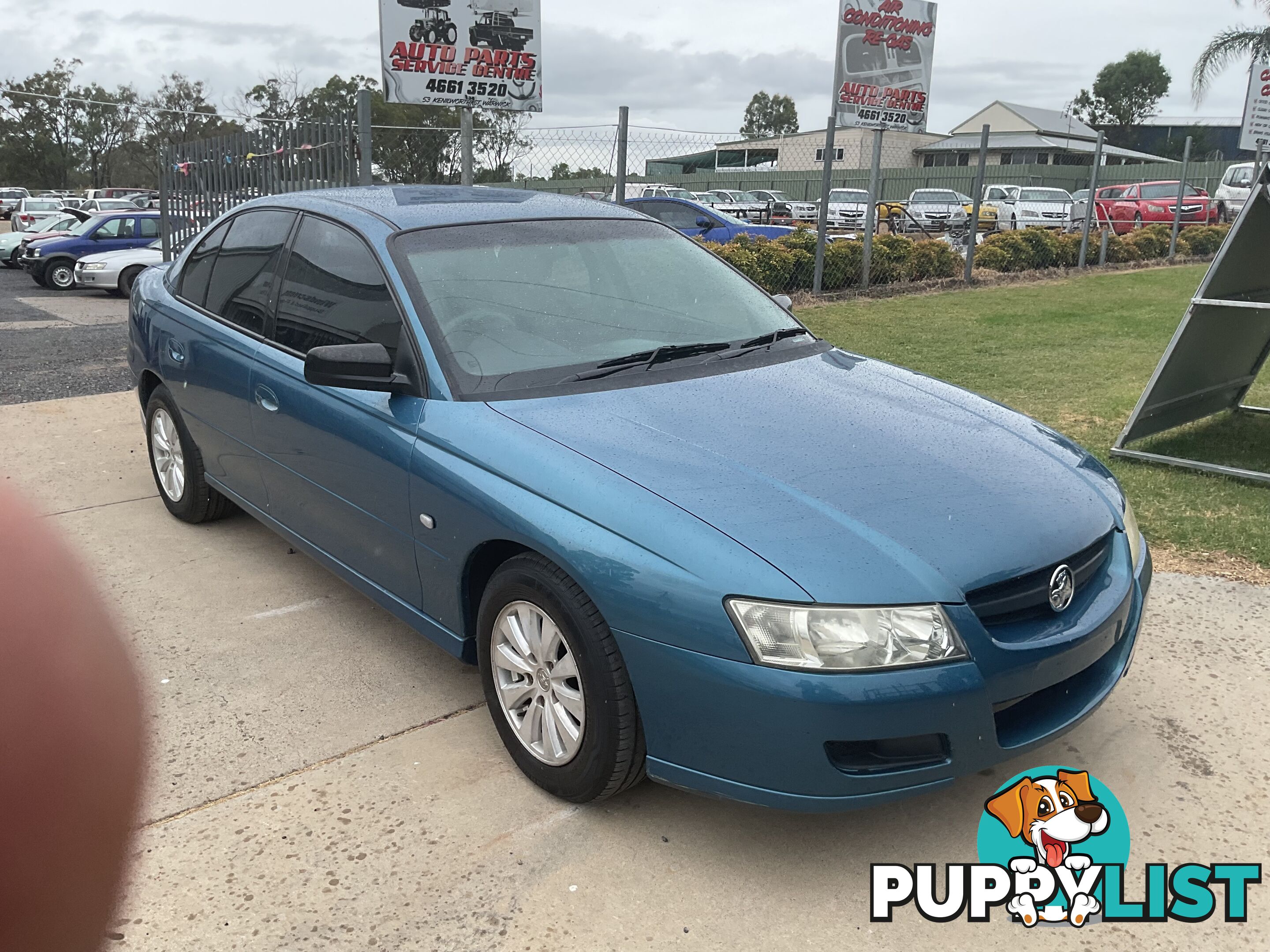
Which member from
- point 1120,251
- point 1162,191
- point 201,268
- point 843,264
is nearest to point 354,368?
point 201,268

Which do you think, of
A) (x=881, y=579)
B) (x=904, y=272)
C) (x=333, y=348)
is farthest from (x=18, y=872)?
(x=904, y=272)

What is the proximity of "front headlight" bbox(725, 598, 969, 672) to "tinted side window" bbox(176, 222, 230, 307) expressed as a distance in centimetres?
339

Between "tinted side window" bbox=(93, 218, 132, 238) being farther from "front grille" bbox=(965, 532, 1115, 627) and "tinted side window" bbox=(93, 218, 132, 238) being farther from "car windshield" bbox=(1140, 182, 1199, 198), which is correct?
"car windshield" bbox=(1140, 182, 1199, 198)

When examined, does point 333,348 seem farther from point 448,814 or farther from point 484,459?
point 448,814

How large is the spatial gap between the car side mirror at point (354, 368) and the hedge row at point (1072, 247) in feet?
46.4

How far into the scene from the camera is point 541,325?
3.50 metres

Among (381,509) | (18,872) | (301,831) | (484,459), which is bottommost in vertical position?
(301,831)

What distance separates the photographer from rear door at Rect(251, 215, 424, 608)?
130 inches

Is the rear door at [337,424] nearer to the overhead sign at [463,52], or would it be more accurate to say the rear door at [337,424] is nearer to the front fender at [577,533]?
the front fender at [577,533]

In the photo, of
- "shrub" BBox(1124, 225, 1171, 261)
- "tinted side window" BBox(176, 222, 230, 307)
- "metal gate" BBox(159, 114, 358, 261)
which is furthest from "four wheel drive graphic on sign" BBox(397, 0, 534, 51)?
"shrub" BBox(1124, 225, 1171, 261)

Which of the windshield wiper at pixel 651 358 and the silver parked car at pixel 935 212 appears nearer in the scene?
the windshield wiper at pixel 651 358

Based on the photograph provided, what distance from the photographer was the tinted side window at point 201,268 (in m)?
4.73

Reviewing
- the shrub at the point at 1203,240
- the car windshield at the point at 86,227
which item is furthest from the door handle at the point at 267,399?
the shrub at the point at 1203,240

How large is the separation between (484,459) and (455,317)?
684mm
